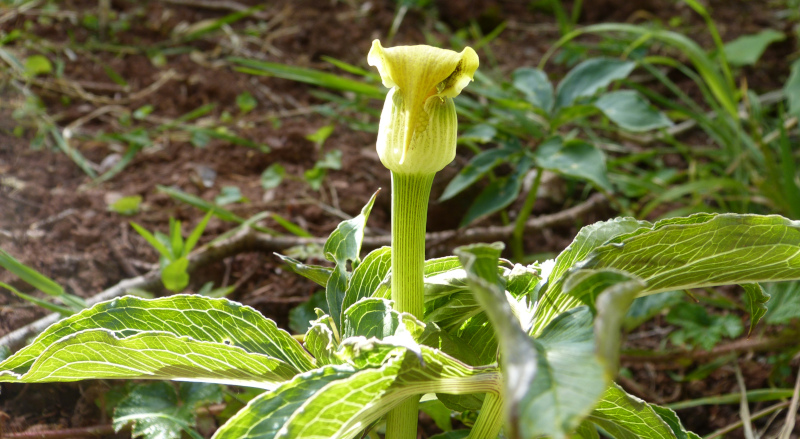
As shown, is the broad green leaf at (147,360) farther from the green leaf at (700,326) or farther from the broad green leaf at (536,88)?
the broad green leaf at (536,88)

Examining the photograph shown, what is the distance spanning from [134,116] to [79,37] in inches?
24.3

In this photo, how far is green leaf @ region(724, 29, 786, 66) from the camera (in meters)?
2.32

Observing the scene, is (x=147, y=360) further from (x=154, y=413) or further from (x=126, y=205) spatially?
(x=126, y=205)

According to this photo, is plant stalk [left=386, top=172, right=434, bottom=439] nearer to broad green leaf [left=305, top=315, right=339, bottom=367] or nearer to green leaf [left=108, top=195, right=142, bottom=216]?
broad green leaf [left=305, top=315, right=339, bottom=367]

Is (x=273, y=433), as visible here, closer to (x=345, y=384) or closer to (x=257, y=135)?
(x=345, y=384)

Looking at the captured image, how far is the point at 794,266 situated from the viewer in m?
0.66

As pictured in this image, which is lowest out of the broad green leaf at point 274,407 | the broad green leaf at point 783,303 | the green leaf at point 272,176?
the broad green leaf at point 783,303

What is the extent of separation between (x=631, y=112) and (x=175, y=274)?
1.06m

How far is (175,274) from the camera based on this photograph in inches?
44.6

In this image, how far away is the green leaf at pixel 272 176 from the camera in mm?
1706

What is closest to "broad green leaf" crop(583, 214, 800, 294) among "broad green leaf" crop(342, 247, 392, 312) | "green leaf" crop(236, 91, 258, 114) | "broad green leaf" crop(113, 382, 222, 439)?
"broad green leaf" crop(342, 247, 392, 312)

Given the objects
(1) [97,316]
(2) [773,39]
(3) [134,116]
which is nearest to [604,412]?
(1) [97,316]

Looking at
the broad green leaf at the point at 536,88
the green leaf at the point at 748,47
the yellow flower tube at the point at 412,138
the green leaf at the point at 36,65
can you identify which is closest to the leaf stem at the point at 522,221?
the broad green leaf at the point at 536,88

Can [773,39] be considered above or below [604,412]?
above
